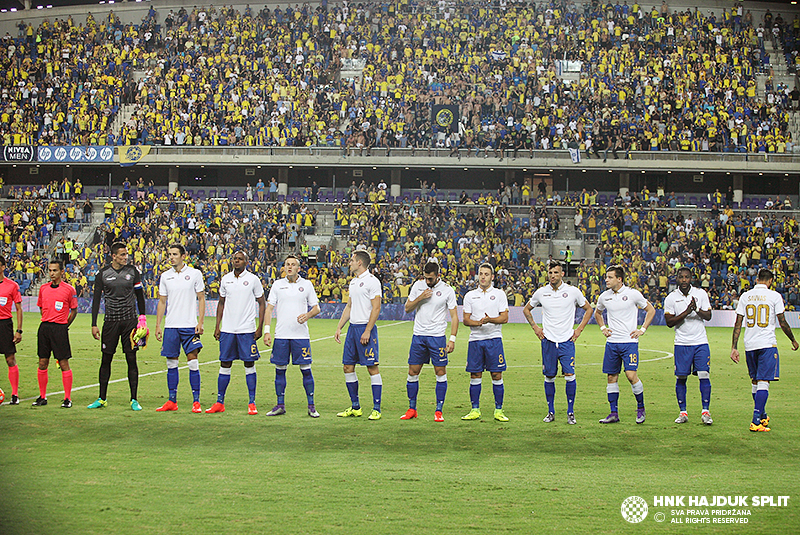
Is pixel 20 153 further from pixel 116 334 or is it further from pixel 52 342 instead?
pixel 116 334

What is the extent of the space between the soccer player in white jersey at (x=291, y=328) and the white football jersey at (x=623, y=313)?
465 cm

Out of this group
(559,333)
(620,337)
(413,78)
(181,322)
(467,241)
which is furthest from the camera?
(413,78)

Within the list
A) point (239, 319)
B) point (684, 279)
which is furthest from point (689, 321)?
point (239, 319)

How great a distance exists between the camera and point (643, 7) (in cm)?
5525

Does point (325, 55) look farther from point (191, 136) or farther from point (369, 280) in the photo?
point (369, 280)

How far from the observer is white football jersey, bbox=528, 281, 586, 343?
1152 cm

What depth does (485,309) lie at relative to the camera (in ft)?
37.7

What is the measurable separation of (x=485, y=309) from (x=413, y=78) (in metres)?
40.9

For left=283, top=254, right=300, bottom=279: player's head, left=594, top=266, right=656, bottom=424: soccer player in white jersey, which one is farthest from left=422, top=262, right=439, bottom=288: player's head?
left=594, top=266, right=656, bottom=424: soccer player in white jersey

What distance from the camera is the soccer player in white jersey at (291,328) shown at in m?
11.4

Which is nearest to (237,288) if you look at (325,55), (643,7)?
(325,55)

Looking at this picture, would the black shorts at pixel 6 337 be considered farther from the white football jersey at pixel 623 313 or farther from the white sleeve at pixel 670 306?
the white sleeve at pixel 670 306

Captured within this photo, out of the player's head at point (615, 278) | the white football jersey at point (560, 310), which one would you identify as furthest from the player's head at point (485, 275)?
the player's head at point (615, 278)

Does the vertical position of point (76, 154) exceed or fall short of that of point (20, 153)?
it falls short
